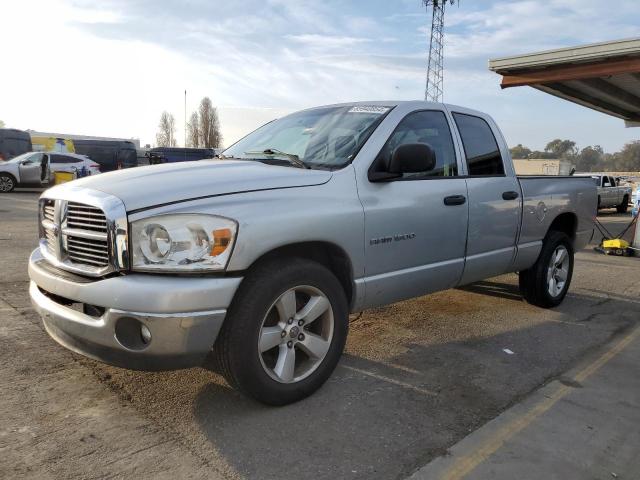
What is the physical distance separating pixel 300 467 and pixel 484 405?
4.38ft

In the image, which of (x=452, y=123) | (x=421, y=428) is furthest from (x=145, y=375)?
(x=452, y=123)

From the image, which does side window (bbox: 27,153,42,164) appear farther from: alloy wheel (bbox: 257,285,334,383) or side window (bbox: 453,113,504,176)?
alloy wheel (bbox: 257,285,334,383)

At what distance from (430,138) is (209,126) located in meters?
80.4

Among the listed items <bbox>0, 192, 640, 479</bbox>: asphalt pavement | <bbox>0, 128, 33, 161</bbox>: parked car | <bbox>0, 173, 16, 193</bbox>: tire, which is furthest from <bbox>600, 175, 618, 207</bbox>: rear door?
<bbox>0, 128, 33, 161</bbox>: parked car

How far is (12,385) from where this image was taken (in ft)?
10.7

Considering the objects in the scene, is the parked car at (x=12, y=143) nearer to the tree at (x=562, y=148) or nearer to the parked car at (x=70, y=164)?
the parked car at (x=70, y=164)

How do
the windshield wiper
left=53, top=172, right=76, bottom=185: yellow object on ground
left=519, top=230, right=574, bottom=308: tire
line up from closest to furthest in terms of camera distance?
the windshield wiper
left=519, top=230, right=574, bottom=308: tire
left=53, top=172, right=76, bottom=185: yellow object on ground

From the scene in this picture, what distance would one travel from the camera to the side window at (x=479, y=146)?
180 inches

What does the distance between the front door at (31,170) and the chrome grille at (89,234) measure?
20.8 meters

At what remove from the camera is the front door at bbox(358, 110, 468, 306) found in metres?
3.55

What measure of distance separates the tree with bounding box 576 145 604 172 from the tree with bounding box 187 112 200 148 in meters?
53.6

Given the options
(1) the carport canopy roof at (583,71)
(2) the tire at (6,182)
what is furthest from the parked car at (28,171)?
(1) the carport canopy roof at (583,71)

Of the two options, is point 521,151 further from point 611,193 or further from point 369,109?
point 369,109

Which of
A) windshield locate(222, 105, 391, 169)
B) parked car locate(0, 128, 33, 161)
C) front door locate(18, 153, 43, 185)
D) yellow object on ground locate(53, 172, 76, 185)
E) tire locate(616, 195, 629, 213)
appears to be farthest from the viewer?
parked car locate(0, 128, 33, 161)
